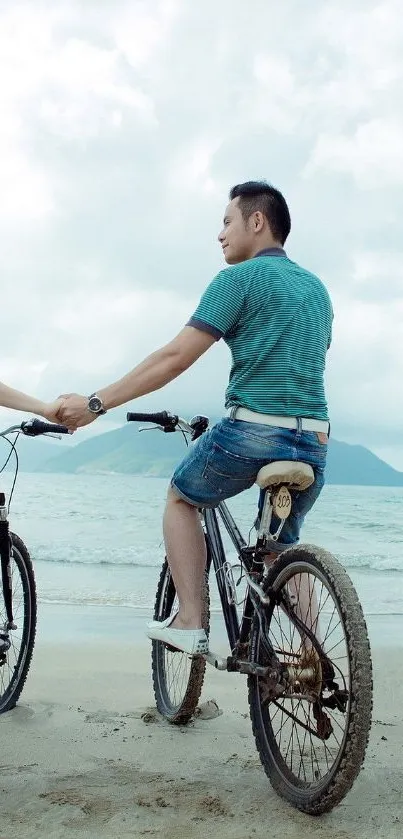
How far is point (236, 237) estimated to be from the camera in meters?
3.52

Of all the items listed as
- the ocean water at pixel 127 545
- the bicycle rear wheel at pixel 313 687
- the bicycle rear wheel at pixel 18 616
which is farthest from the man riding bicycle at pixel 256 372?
the ocean water at pixel 127 545

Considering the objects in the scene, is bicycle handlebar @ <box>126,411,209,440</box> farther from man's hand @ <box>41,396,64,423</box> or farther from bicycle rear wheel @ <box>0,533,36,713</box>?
bicycle rear wheel @ <box>0,533,36,713</box>

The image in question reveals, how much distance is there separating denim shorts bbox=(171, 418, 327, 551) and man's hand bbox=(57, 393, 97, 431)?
0.49 m

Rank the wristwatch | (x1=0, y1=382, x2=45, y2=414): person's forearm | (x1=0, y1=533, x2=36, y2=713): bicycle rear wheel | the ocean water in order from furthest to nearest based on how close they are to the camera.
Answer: the ocean water, (x1=0, y1=533, x2=36, y2=713): bicycle rear wheel, (x1=0, y1=382, x2=45, y2=414): person's forearm, the wristwatch

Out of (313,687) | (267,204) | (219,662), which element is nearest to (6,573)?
(219,662)

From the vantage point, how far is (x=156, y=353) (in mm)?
3230

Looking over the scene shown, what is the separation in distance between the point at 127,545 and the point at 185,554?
14.2 meters

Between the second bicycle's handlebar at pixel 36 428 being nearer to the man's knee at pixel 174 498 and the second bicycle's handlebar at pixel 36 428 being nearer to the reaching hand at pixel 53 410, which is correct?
the reaching hand at pixel 53 410

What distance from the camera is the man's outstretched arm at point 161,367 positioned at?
3176 millimetres

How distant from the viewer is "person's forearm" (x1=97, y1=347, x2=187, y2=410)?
10.5ft

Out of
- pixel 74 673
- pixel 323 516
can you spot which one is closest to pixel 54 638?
pixel 74 673

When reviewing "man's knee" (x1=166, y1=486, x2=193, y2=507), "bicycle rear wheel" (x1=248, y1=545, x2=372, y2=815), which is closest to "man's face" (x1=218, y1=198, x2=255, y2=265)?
"man's knee" (x1=166, y1=486, x2=193, y2=507)

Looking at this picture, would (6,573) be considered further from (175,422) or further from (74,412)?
(175,422)

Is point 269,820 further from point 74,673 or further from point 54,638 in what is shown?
point 54,638
